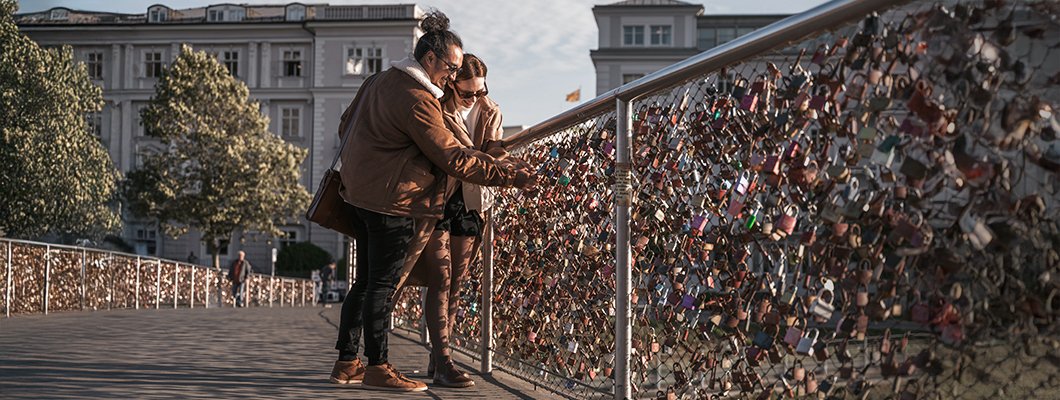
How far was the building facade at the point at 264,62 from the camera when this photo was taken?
197 ft

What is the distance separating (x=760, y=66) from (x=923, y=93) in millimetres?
765

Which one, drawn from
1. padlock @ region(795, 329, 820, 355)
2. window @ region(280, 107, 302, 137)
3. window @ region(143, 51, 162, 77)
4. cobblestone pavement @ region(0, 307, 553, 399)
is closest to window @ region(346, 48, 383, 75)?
window @ region(280, 107, 302, 137)

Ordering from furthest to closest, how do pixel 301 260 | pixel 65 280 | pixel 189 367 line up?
pixel 301 260 < pixel 65 280 < pixel 189 367

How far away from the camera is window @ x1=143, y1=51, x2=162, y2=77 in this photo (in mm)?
61812

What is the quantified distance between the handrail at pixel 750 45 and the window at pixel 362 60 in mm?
56376

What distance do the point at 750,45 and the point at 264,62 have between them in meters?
60.5

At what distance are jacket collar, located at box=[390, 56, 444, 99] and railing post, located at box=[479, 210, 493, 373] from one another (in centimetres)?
153

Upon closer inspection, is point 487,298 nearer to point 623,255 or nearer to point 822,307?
point 623,255

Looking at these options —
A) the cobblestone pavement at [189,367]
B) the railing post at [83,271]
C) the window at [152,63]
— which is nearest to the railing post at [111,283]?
Answer: the railing post at [83,271]

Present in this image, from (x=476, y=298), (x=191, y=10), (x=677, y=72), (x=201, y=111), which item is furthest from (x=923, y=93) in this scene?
(x=191, y=10)

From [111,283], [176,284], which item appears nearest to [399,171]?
[111,283]

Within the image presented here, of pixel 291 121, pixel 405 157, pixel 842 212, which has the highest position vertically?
pixel 291 121

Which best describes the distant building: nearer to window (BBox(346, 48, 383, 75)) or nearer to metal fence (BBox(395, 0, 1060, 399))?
window (BBox(346, 48, 383, 75))

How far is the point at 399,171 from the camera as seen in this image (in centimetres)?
492
